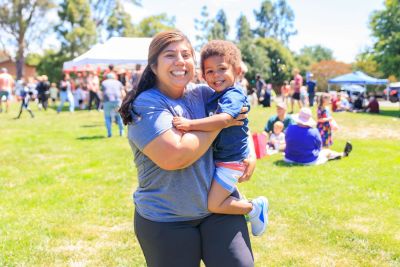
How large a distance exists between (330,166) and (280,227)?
3.27m

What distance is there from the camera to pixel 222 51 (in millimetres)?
2295

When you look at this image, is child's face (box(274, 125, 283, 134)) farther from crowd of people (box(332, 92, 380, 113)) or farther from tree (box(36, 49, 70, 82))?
tree (box(36, 49, 70, 82))

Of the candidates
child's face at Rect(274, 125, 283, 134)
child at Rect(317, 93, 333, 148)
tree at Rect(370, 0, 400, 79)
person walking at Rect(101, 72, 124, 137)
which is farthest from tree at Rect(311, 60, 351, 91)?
child's face at Rect(274, 125, 283, 134)

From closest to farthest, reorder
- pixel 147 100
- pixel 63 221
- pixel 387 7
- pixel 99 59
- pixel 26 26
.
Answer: pixel 147 100 < pixel 63 221 < pixel 99 59 < pixel 387 7 < pixel 26 26

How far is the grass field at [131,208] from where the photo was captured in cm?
402

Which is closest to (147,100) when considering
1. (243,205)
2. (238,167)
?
(238,167)

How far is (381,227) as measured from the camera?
4590mm

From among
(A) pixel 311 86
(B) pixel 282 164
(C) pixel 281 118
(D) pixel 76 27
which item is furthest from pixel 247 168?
(D) pixel 76 27

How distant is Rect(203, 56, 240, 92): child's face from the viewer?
2281 millimetres

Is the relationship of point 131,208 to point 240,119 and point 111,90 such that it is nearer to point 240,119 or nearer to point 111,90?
point 240,119

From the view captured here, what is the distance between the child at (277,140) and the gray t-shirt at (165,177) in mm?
7052

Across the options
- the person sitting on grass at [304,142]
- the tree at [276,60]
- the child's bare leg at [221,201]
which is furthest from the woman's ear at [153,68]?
the tree at [276,60]

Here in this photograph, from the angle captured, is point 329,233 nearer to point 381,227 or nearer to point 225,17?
point 381,227

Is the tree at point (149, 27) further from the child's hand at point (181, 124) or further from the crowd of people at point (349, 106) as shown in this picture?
the child's hand at point (181, 124)
